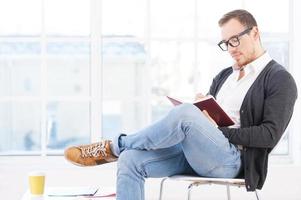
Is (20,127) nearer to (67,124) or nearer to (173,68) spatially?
(67,124)

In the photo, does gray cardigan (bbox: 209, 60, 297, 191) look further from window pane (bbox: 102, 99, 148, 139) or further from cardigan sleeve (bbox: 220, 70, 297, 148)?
window pane (bbox: 102, 99, 148, 139)

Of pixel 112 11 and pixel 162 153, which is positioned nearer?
pixel 162 153

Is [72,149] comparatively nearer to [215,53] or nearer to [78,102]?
[78,102]

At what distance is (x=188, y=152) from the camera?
2.61 m

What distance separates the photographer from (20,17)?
402cm

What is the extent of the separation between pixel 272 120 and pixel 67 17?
1.95 metres

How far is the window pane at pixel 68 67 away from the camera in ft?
13.1

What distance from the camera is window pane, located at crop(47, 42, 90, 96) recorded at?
4008mm

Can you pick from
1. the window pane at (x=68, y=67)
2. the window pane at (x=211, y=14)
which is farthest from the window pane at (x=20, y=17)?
the window pane at (x=211, y=14)

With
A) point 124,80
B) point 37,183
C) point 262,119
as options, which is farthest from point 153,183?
point 262,119

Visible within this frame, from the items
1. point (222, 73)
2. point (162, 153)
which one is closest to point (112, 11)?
point (222, 73)

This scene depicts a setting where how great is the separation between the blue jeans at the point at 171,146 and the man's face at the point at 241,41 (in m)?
0.49

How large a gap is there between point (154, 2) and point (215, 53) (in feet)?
1.88

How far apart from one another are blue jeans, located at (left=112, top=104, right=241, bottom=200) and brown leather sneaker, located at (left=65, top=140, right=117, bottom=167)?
1.7 inches
